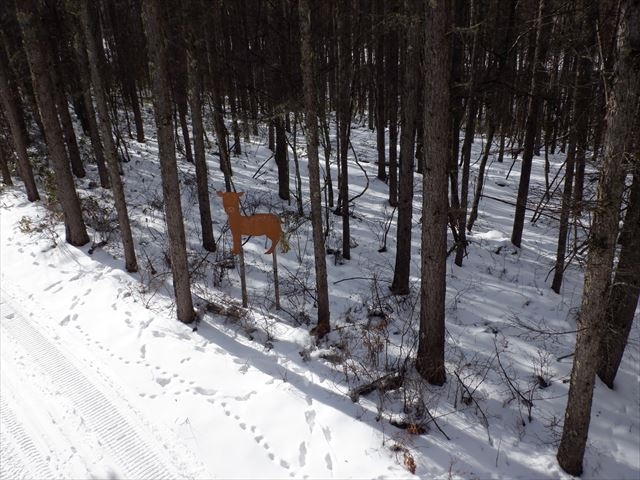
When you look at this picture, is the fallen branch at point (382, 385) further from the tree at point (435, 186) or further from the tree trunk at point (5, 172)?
the tree trunk at point (5, 172)

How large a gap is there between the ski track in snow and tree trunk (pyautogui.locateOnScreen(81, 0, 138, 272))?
287cm

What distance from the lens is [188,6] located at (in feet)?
32.2

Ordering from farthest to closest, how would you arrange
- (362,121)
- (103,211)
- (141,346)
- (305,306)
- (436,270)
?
(362,121)
(103,211)
(305,306)
(141,346)
(436,270)

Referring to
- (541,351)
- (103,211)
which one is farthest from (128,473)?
(103,211)

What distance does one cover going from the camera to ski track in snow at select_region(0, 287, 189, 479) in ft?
18.2

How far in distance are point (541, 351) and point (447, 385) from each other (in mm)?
2693

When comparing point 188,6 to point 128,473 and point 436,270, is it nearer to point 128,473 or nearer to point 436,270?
point 436,270

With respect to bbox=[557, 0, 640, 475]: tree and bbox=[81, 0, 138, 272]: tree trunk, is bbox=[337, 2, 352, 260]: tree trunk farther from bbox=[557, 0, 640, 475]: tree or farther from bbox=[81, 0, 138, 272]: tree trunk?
bbox=[557, 0, 640, 475]: tree

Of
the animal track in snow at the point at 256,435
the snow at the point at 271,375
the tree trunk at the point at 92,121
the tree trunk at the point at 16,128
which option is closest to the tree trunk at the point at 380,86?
the snow at the point at 271,375

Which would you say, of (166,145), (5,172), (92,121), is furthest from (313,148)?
(5,172)

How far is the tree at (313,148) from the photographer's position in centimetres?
674

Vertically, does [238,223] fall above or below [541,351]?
above

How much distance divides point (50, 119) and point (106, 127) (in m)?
2.15

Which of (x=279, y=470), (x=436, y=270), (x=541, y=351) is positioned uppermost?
(x=436, y=270)
